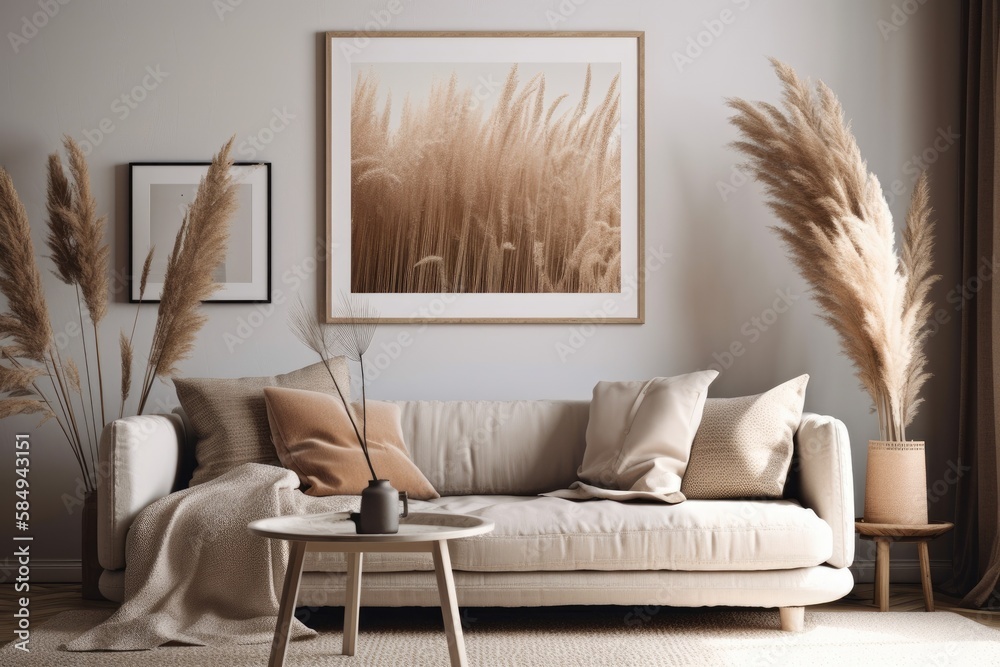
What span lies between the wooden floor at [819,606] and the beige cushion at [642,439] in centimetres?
78

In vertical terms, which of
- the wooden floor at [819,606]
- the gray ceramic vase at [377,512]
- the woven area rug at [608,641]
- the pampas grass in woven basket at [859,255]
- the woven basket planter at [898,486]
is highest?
the pampas grass in woven basket at [859,255]

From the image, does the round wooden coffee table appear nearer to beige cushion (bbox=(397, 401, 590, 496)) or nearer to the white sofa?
the white sofa

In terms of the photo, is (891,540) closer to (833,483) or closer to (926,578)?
(926,578)

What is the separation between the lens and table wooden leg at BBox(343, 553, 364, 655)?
8.25 feet

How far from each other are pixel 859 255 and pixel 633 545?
1.39m

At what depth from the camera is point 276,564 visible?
2.72 meters

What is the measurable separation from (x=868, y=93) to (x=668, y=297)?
1.14 meters

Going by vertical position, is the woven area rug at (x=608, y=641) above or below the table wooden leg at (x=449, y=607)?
below

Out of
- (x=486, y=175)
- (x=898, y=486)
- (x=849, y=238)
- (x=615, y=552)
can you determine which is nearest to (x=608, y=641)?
(x=615, y=552)

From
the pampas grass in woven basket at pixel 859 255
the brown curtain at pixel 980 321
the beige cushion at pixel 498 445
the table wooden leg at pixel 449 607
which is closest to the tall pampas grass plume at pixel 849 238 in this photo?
the pampas grass in woven basket at pixel 859 255

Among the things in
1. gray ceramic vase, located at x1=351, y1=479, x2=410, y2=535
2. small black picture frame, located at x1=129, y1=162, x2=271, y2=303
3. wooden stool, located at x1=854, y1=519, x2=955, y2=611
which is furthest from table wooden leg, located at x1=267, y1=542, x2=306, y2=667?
wooden stool, located at x1=854, y1=519, x2=955, y2=611

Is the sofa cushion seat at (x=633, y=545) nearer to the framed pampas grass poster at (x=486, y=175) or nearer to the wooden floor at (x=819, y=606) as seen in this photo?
the wooden floor at (x=819, y=606)

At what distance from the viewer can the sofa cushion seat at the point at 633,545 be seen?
8.84 feet

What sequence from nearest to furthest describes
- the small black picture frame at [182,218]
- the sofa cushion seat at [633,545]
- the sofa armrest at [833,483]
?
the sofa cushion seat at [633,545] < the sofa armrest at [833,483] < the small black picture frame at [182,218]
